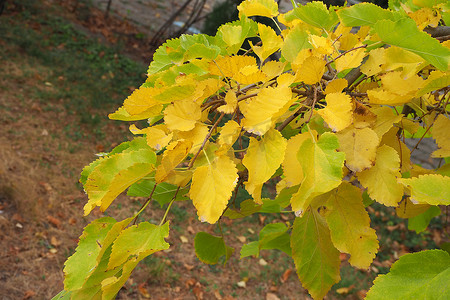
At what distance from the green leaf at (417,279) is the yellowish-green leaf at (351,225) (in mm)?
54

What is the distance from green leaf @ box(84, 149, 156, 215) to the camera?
561 mm

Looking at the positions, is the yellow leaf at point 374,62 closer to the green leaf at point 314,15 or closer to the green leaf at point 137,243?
the green leaf at point 314,15

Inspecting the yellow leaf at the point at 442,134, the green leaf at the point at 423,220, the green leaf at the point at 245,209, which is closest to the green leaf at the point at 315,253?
the green leaf at the point at 245,209

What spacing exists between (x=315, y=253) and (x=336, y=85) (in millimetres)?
282

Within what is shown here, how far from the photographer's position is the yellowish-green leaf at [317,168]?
490mm

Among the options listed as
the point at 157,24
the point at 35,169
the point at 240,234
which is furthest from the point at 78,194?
the point at 157,24

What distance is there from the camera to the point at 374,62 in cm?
64

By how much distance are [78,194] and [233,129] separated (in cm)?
334

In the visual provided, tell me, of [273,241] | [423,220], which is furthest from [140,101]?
[423,220]

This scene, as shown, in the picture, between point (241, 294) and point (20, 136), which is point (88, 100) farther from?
point (241, 294)

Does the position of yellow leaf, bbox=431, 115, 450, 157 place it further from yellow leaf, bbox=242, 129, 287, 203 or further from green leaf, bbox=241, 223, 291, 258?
green leaf, bbox=241, 223, 291, 258

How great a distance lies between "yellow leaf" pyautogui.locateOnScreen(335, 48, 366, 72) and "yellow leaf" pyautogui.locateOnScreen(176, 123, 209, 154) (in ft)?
0.75

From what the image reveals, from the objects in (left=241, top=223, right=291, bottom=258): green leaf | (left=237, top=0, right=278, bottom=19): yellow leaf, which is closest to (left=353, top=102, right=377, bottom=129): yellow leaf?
(left=237, top=0, right=278, bottom=19): yellow leaf

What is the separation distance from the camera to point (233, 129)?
577 millimetres
